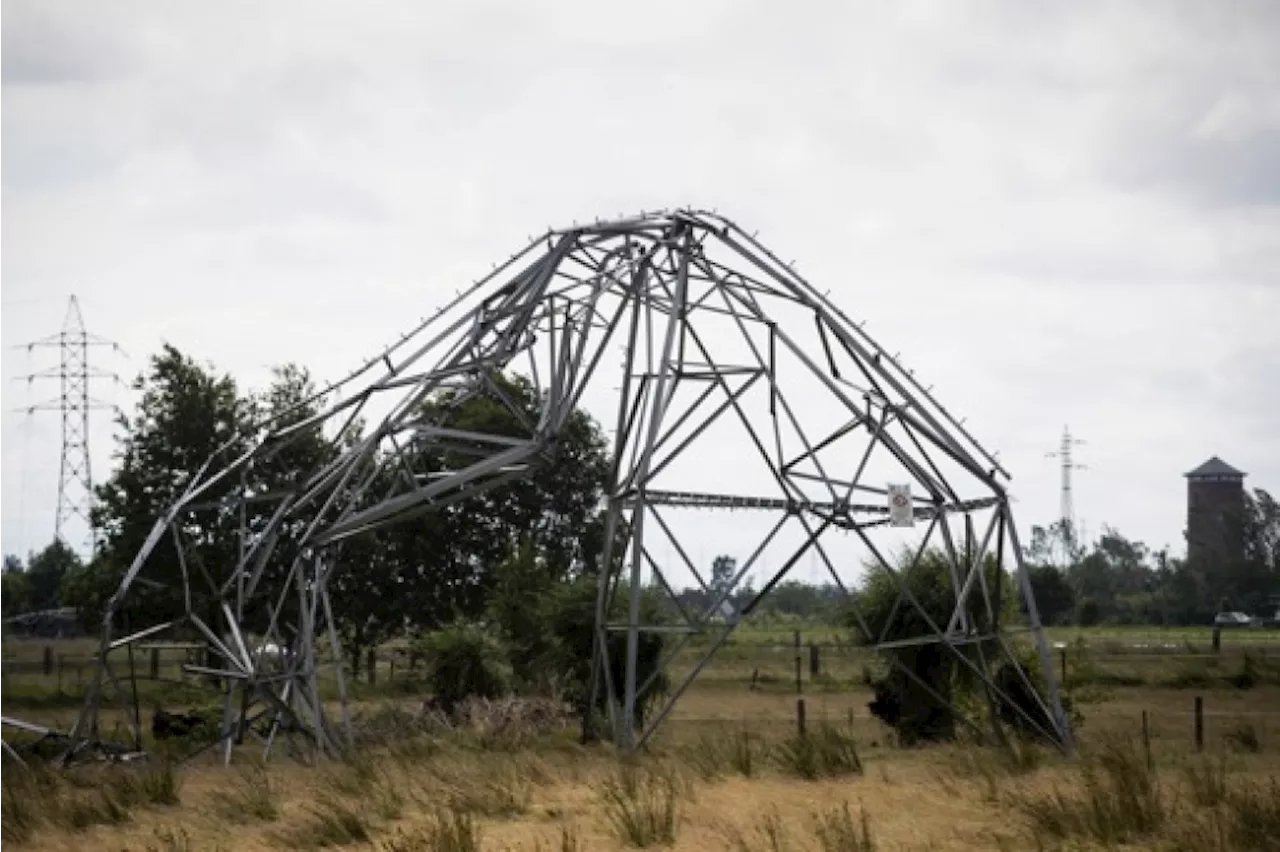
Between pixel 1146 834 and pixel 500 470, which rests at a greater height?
pixel 500 470

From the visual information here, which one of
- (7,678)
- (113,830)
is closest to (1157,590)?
(7,678)

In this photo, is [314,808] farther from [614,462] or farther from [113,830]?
[614,462]

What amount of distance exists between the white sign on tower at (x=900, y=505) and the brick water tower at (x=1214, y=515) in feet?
344

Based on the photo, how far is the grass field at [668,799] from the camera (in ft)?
49.8

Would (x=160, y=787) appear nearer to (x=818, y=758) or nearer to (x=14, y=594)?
(x=818, y=758)

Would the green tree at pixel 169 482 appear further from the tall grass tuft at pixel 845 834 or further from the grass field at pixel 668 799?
the tall grass tuft at pixel 845 834

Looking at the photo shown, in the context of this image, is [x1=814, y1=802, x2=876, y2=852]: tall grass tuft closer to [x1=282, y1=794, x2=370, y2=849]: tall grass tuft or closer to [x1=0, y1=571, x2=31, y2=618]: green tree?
[x1=282, y1=794, x2=370, y2=849]: tall grass tuft

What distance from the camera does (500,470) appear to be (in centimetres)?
2466

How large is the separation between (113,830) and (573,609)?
13055 millimetres

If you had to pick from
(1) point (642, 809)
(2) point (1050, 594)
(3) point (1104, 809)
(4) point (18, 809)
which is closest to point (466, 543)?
(4) point (18, 809)

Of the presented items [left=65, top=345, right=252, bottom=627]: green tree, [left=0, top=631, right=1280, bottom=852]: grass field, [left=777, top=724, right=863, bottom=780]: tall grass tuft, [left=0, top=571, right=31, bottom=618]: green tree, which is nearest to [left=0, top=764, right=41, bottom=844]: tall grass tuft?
[left=0, top=631, right=1280, bottom=852]: grass field

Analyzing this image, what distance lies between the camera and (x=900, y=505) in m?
23.1

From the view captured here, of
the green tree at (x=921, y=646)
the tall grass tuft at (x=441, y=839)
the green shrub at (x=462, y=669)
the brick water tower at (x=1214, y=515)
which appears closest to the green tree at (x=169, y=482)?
the green shrub at (x=462, y=669)

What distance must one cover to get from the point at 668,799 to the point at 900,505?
807 cm
